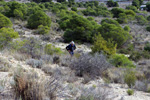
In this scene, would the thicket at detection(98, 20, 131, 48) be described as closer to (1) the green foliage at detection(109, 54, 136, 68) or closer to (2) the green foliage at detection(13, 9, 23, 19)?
(1) the green foliage at detection(109, 54, 136, 68)

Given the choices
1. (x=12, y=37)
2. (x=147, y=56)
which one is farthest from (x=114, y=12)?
(x=12, y=37)

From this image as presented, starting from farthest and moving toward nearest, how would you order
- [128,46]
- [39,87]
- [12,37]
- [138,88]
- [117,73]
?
1. [128,46]
2. [12,37]
3. [117,73]
4. [138,88]
5. [39,87]

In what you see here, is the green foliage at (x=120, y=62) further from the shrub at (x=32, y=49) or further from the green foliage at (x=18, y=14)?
the green foliage at (x=18, y=14)

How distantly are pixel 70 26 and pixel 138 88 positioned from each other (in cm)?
1671

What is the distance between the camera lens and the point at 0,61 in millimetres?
7281

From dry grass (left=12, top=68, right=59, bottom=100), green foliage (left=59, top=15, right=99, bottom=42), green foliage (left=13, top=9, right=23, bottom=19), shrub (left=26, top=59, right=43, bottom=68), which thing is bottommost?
green foliage (left=59, top=15, right=99, bottom=42)

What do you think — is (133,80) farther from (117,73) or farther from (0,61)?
(0,61)

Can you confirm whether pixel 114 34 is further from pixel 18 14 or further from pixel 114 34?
pixel 18 14

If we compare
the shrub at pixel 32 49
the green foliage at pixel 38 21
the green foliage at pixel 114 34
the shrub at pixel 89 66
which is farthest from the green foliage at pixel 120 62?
the green foliage at pixel 38 21

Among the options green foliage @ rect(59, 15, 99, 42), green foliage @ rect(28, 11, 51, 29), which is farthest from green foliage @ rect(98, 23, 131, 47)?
green foliage @ rect(28, 11, 51, 29)

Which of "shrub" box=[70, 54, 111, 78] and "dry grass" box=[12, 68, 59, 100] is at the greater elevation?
"dry grass" box=[12, 68, 59, 100]

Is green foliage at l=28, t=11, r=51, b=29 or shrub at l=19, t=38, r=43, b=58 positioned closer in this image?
shrub at l=19, t=38, r=43, b=58

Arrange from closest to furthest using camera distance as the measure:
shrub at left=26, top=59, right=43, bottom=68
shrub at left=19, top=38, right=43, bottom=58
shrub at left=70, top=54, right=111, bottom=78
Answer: shrub at left=26, top=59, right=43, bottom=68 → shrub at left=70, top=54, right=111, bottom=78 → shrub at left=19, top=38, right=43, bottom=58

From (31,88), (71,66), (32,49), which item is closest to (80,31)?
(32,49)
